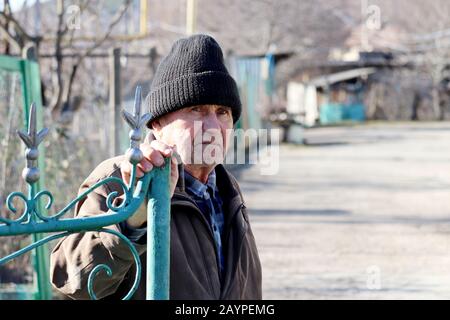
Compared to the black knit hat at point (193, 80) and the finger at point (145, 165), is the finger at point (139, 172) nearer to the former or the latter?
the finger at point (145, 165)

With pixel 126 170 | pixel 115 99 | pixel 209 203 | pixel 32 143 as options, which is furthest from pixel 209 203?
pixel 115 99

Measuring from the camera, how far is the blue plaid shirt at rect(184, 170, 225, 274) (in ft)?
8.71

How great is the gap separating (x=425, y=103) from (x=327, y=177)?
3728 cm

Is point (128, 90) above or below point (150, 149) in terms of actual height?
above

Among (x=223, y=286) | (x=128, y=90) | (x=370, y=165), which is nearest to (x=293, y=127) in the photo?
(x=370, y=165)

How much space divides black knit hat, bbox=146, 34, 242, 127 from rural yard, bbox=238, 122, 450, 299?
14.9 ft

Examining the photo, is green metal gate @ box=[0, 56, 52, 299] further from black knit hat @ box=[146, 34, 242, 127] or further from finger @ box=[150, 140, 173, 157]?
finger @ box=[150, 140, 173, 157]

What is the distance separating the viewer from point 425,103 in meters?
53.3

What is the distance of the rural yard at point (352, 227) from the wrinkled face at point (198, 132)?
15.0 feet

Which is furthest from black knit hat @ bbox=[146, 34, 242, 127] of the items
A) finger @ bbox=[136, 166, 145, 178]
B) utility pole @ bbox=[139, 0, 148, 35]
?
Answer: utility pole @ bbox=[139, 0, 148, 35]

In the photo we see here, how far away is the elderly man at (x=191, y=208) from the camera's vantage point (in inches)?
94.0

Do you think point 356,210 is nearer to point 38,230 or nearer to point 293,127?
point 38,230

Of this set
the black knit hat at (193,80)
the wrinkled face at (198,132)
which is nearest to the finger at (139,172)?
the wrinkled face at (198,132)
